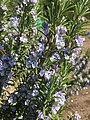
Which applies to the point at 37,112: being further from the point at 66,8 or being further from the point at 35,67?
the point at 66,8

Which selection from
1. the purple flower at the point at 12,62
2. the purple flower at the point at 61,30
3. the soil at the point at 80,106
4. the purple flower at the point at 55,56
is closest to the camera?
the purple flower at the point at 61,30

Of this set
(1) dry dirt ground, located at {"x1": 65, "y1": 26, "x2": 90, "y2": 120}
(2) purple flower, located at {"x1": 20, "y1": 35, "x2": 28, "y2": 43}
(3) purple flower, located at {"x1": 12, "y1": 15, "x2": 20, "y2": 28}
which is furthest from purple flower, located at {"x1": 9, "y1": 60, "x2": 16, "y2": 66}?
(1) dry dirt ground, located at {"x1": 65, "y1": 26, "x2": 90, "y2": 120}

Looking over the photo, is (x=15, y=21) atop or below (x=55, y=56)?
atop

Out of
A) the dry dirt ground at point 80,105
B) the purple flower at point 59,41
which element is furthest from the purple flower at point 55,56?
the dry dirt ground at point 80,105

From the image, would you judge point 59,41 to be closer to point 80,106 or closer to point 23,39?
point 23,39

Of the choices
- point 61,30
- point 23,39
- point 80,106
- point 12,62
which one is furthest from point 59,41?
point 80,106

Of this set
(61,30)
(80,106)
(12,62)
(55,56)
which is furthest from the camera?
(80,106)

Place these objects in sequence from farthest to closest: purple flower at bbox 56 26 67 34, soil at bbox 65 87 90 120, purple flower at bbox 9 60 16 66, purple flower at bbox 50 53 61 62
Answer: soil at bbox 65 87 90 120 → purple flower at bbox 9 60 16 66 → purple flower at bbox 50 53 61 62 → purple flower at bbox 56 26 67 34

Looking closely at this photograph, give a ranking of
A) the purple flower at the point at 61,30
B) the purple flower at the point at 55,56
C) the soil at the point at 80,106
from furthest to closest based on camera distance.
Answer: the soil at the point at 80,106
the purple flower at the point at 55,56
the purple flower at the point at 61,30

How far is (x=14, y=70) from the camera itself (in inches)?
124

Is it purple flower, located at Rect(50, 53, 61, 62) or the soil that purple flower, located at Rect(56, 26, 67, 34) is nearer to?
purple flower, located at Rect(50, 53, 61, 62)

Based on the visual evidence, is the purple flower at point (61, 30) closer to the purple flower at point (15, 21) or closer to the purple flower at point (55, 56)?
the purple flower at point (55, 56)

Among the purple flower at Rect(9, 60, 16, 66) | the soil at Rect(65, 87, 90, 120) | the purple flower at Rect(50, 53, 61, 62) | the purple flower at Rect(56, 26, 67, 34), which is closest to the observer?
the purple flower at Rect(56, 26, 67, 34)

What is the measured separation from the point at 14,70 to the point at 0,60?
0.67 ft
